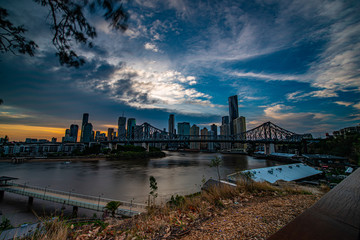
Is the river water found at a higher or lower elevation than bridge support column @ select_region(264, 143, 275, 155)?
lower

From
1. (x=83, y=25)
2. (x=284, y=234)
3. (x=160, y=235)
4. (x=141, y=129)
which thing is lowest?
(x=160, y=235)

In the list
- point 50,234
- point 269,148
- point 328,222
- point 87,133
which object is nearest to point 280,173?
point 50,234

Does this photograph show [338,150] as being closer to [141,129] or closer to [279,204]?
[279,204]

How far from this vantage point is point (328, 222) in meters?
0.79

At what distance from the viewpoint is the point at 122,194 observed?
563 inches

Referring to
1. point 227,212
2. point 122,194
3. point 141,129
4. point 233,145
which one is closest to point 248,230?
point 227,212

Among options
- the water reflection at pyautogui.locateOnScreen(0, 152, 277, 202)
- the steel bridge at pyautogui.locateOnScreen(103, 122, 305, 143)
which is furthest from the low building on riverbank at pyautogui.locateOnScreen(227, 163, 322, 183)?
the steel bridge at pyautogui.locateOnScreen(103, 122, 305, 143)

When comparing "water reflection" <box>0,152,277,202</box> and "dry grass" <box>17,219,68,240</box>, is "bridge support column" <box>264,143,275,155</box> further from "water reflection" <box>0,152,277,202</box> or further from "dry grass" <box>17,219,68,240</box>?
"dry grass" <box>17,219,68,240</box>

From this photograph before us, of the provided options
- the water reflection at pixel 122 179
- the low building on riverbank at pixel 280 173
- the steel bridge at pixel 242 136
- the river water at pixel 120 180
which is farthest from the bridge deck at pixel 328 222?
the steel bridge at pixel 242 136

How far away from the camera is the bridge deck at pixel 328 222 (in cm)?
66

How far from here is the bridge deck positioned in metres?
0.66

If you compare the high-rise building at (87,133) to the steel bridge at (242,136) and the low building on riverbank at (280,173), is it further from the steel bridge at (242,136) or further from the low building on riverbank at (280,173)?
the low building on riverbank at (280,173)

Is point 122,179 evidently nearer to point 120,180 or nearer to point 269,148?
point 120,180

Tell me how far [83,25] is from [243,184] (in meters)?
7.13
